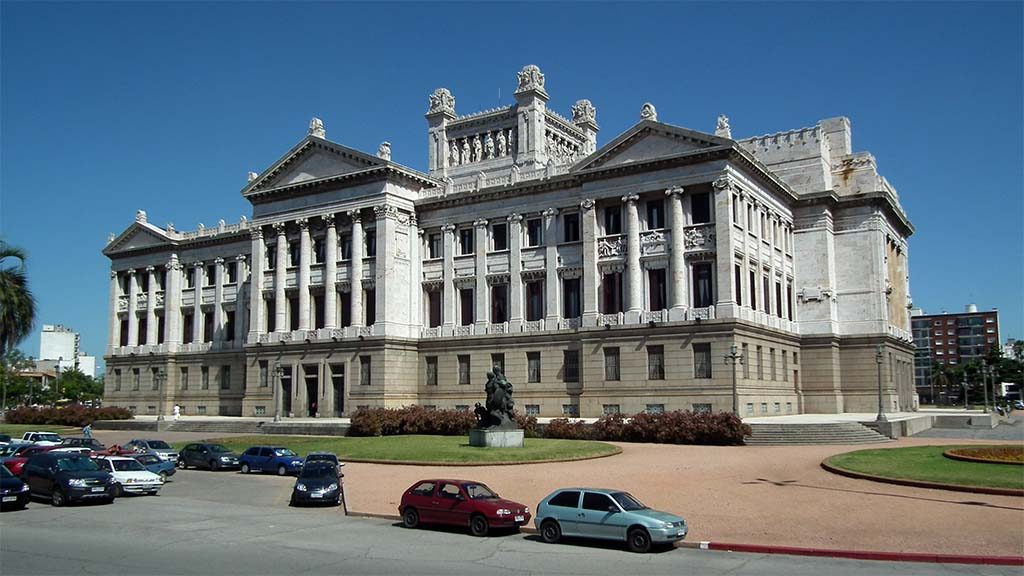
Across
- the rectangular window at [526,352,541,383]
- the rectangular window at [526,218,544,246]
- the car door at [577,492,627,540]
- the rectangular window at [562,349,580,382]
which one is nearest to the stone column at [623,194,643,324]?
the rectangular window at [562,349,580,382]

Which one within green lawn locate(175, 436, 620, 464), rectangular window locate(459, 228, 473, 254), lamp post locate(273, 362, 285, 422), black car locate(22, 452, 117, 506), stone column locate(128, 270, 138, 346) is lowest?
green lawn locate(175, 436, 620, 464)

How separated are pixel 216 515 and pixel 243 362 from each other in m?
54.6

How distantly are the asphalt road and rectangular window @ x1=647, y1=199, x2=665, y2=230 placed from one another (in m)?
37.1

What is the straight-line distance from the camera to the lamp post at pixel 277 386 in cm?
6819

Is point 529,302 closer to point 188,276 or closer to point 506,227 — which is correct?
point 506,227

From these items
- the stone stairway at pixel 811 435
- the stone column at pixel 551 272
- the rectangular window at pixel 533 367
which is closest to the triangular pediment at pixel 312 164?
the stone column at pixel 551 272

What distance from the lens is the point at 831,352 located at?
220 ft

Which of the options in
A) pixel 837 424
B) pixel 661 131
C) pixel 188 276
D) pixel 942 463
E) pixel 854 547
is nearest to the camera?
pixel 854 547

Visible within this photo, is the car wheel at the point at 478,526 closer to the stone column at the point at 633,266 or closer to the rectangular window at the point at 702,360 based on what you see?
the rectangular window at the point at 702,360

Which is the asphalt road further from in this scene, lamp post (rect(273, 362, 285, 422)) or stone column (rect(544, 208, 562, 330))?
lamp post (rect(273, 362, 285, 422))

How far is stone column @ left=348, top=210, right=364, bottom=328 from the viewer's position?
225 feet

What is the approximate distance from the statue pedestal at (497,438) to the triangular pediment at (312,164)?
2955 centimetres

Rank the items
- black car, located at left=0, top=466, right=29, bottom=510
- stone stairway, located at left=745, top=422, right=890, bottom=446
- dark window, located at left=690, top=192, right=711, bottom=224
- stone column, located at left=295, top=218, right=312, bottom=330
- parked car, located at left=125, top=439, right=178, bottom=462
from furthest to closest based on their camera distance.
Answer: stone column, located at left=295, top=218, right=312, bottom=330
dark window, located at left=690, top=192, right=711, bottom=224
stone stairway, located at left=745, top=422, right=890, bottom=446
parked car, located at left=125, top=439, right=178, bottom=462
black car, located at left=0, top=466, right=29, bottom=510

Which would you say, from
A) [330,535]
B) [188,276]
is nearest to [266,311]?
[188,276]
